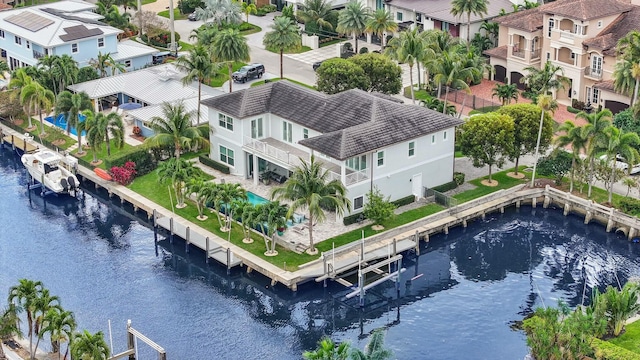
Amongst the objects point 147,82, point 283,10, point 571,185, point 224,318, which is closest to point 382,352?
point 224,318

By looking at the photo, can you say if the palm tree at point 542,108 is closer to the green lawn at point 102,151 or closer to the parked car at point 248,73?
the green lawn at point 102,151

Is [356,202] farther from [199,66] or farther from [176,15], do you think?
[176,15]

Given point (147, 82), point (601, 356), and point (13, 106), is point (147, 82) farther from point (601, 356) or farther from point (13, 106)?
point (601, 356)

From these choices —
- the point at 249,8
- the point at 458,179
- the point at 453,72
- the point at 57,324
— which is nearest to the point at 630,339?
the point at 458,179

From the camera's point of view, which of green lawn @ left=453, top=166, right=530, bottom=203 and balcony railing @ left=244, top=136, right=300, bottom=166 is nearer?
balcony railing @ left=244, top=136, right=300, bottom=166

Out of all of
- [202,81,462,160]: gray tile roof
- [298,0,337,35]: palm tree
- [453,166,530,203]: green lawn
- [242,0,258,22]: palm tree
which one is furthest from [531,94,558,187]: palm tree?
[242,0,258,22]: palm tree

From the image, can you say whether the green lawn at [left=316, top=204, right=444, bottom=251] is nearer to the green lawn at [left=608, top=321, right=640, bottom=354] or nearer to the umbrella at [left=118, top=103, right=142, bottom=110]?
the green lawn at [left=608, top=321, right=640, bottom=354]

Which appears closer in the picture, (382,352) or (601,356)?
(382,352)
